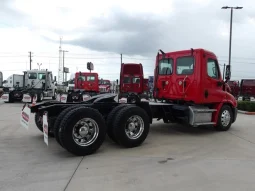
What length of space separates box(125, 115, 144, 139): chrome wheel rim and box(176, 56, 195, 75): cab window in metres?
2.66

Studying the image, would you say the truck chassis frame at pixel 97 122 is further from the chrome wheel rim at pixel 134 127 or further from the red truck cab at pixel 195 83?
the red truck cab at pixel 195 83

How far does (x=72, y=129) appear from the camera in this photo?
19.2 feet

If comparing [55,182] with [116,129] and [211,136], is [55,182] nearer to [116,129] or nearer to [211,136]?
[116,129]

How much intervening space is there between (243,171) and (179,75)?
4.30 m

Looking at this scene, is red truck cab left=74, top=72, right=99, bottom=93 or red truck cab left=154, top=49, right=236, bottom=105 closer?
red truck cab left=154, top=49, right=236, bottom=105

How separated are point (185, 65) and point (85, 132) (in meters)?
4.11

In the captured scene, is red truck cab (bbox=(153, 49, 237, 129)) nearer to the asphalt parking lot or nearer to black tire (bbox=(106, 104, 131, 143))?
the asphalt parking lot

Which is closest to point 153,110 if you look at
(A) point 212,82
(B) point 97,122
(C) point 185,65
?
(C) point 185,65

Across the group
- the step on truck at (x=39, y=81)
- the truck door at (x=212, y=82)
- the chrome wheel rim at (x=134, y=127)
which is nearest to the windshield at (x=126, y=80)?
the step on truck at (x=39, y=81)

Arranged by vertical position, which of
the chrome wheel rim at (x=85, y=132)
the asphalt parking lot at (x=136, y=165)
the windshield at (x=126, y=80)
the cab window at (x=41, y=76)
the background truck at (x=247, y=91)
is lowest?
the asphalt parking lot at (x=136, y=165)

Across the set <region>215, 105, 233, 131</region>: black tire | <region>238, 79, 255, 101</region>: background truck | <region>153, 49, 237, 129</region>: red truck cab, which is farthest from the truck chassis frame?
<region>238, 79, 255, 101</region>: background truck

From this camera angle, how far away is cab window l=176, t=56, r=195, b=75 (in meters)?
8.70

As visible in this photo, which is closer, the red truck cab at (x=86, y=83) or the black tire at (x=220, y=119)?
the black tire at (x=220, y=119)

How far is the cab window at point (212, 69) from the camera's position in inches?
347
